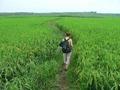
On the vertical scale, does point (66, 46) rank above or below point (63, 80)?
above

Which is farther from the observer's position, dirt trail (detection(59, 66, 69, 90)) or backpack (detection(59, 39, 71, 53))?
backpack (detection(59, 39, 71, 53))

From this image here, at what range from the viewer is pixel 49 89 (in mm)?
10375

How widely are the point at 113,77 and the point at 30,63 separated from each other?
11.3ft

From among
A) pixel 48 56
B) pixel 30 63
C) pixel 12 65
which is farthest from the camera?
pixel 48 56

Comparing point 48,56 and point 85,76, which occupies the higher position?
point 85,76

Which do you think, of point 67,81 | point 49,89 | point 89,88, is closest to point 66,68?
point 67,81

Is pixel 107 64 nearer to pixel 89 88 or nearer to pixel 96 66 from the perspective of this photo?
pixel 96 66

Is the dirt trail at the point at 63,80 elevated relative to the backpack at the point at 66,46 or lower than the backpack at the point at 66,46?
Answer: lower

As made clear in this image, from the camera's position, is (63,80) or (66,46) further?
(66,46)

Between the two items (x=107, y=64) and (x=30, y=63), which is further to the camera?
(x=30, y=63)

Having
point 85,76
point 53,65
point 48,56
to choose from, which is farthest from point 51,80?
point 48,56

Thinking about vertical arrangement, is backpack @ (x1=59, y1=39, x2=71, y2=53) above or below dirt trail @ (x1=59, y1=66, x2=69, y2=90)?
above

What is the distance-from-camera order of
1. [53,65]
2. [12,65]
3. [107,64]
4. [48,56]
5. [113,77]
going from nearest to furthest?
1. [113,77]
2. [107,64]
3. [12,65]
4. [53,65]
5. [48,56]

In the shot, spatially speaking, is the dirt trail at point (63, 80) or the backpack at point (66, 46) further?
the backpack at point (66, 46)
